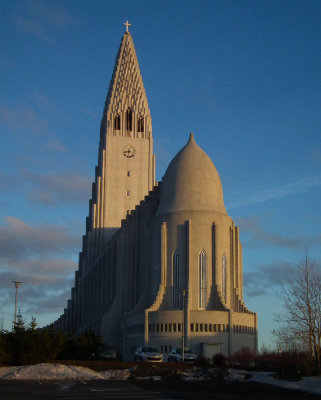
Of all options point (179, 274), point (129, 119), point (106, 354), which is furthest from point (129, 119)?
point (106, 354)

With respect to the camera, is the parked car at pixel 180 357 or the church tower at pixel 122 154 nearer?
the parked car at pixel 180 357

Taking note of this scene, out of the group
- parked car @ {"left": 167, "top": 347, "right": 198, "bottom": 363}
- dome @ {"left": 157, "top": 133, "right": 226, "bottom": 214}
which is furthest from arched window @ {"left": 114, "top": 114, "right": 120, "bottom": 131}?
parked car @ {"left": 167, "top": 347, "right": 198, "bottom": 363}

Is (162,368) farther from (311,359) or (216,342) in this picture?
(216,342)

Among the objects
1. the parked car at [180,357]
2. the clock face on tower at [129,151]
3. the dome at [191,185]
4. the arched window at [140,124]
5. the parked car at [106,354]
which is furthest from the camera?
the arched window at [140,124]

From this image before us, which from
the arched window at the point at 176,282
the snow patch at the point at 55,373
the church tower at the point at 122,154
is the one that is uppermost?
the church tower at the point at 122,154

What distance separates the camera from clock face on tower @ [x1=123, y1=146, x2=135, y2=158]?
118938mm

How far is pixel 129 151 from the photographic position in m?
119

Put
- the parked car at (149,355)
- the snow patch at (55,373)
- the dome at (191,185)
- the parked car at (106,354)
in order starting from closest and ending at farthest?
the snow patch at (55,373), the parked car at (149,355), the parked car at (106,354), the dome at (191,185)

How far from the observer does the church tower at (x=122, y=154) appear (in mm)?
115688

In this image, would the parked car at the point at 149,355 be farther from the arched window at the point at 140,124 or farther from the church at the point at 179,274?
the arched window at the point at 140,124

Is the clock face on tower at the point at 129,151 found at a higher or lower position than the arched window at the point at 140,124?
lower

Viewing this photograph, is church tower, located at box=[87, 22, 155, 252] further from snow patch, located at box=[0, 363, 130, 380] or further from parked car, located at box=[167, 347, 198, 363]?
snow patch, located at box=[0, 363, 130, 380]

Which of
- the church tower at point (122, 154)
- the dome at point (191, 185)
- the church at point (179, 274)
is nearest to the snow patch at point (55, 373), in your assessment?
the church at point (179, 274)

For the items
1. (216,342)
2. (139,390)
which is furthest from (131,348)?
(139,390)
